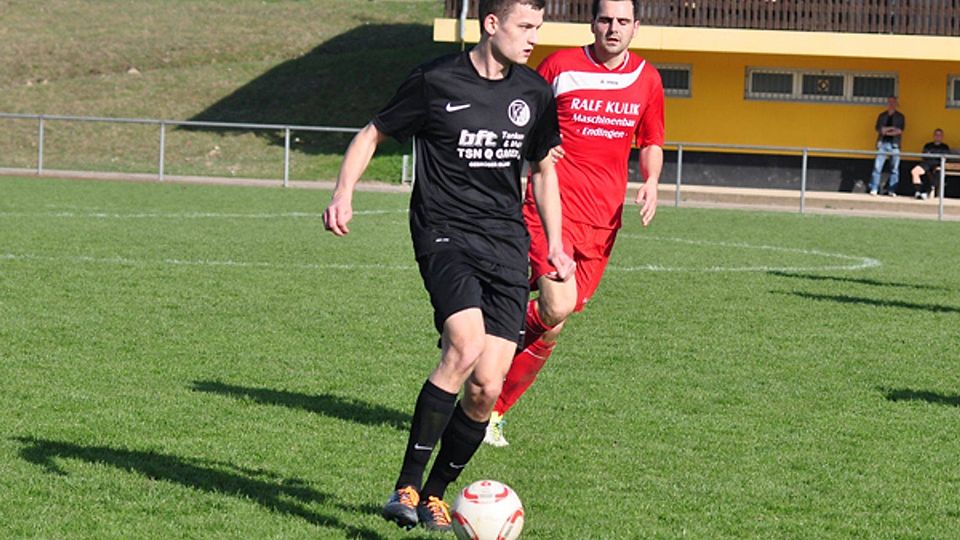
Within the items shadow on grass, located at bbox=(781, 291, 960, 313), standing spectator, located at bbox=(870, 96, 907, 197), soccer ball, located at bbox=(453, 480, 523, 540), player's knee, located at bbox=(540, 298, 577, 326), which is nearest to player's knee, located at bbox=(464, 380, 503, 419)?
soccer ball, located at bbox=(453, 480, 523, 540)

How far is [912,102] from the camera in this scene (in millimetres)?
34250

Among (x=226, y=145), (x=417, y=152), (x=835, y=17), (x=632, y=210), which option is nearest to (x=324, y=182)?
(x=226, y=145)

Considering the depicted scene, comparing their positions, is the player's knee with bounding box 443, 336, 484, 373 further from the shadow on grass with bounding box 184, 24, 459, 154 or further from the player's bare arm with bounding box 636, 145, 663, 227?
the shadow on grass with bounding box 184, 24, 459, 154

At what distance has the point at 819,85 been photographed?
34656 mm

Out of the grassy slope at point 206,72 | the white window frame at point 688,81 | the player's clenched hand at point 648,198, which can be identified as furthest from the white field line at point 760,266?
the grassy slope at point 206,72

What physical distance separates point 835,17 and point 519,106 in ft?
93.0

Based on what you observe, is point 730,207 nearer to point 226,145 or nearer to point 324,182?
point 324,182

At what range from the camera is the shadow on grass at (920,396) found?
30.6 feet

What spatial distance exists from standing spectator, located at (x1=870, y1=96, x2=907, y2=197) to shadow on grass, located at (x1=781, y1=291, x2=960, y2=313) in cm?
Answer: 1772

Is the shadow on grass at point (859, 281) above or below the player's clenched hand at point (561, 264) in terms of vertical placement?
below

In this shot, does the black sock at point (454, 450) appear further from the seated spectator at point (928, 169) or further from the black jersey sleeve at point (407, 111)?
the seated spectator at point (928, 169)

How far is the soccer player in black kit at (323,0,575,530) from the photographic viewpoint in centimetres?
596

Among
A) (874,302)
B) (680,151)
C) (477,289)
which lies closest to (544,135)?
(477,289)

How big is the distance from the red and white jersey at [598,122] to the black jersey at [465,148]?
6.21ft
